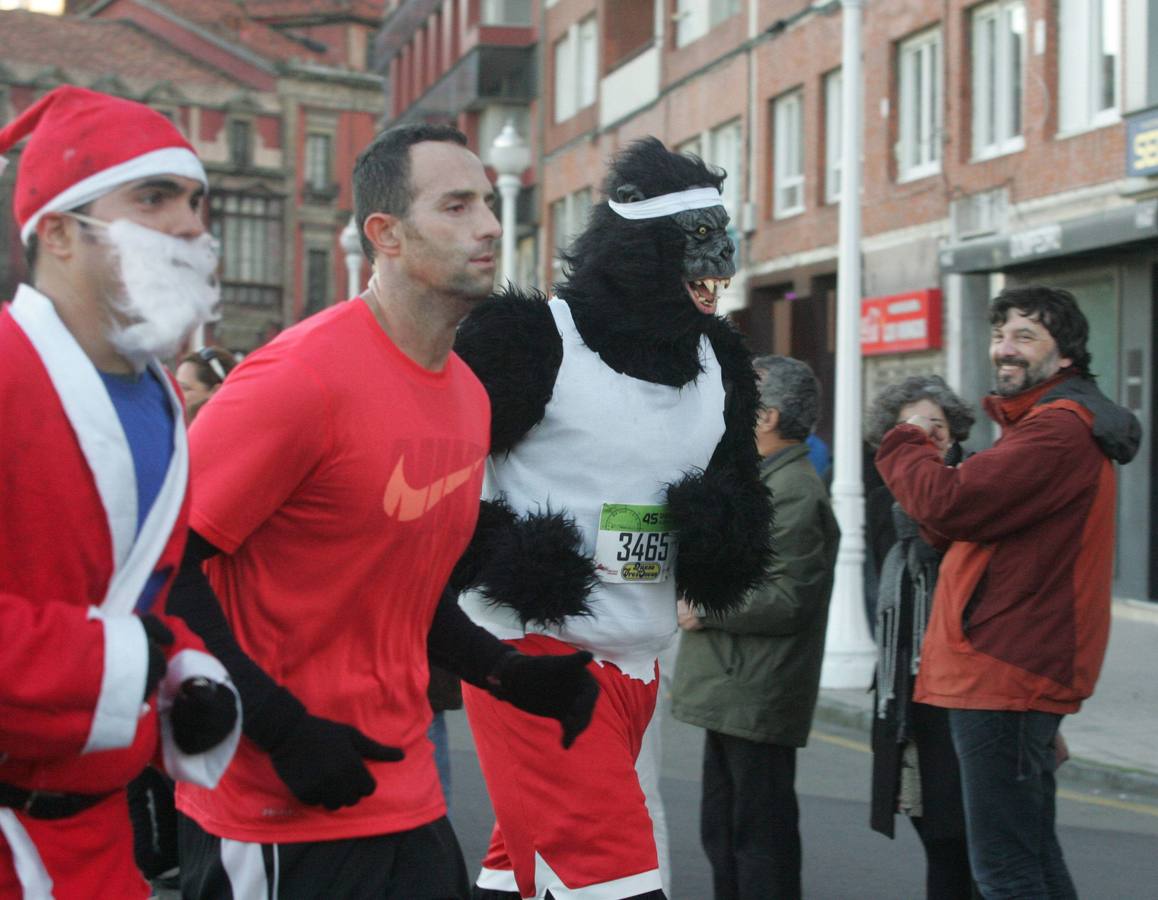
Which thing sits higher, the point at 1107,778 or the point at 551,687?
the point at 551,687

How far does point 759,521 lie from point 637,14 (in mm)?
28173

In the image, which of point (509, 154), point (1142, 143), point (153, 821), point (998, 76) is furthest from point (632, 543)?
point (998, 76)

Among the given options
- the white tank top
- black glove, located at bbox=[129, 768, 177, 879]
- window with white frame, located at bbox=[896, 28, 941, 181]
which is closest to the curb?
black glove, located at bbox=[129, 768, 177, 879]

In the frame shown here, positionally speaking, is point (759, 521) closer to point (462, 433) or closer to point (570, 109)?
point (462, 433)

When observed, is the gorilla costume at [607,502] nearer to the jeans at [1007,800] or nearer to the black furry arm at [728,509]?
the black furry arm at [728,509]

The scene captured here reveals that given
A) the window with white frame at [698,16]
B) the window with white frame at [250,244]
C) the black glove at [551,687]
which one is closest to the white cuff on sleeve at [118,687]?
the black glove at [551,687]

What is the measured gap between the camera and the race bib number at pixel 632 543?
13.5 ft

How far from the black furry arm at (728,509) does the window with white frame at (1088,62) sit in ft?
43.8

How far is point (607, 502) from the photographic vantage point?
162 inches

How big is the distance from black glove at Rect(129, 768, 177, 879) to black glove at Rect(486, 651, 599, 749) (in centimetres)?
291

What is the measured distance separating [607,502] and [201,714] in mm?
1817

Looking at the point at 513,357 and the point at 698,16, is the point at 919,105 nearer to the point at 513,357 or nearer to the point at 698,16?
the point at 698,16

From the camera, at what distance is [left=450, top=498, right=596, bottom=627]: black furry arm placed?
396 cm

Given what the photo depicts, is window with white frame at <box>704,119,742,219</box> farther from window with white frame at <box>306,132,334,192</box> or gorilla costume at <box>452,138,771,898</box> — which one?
window with white frame at <box>306,132,334,192</box>
